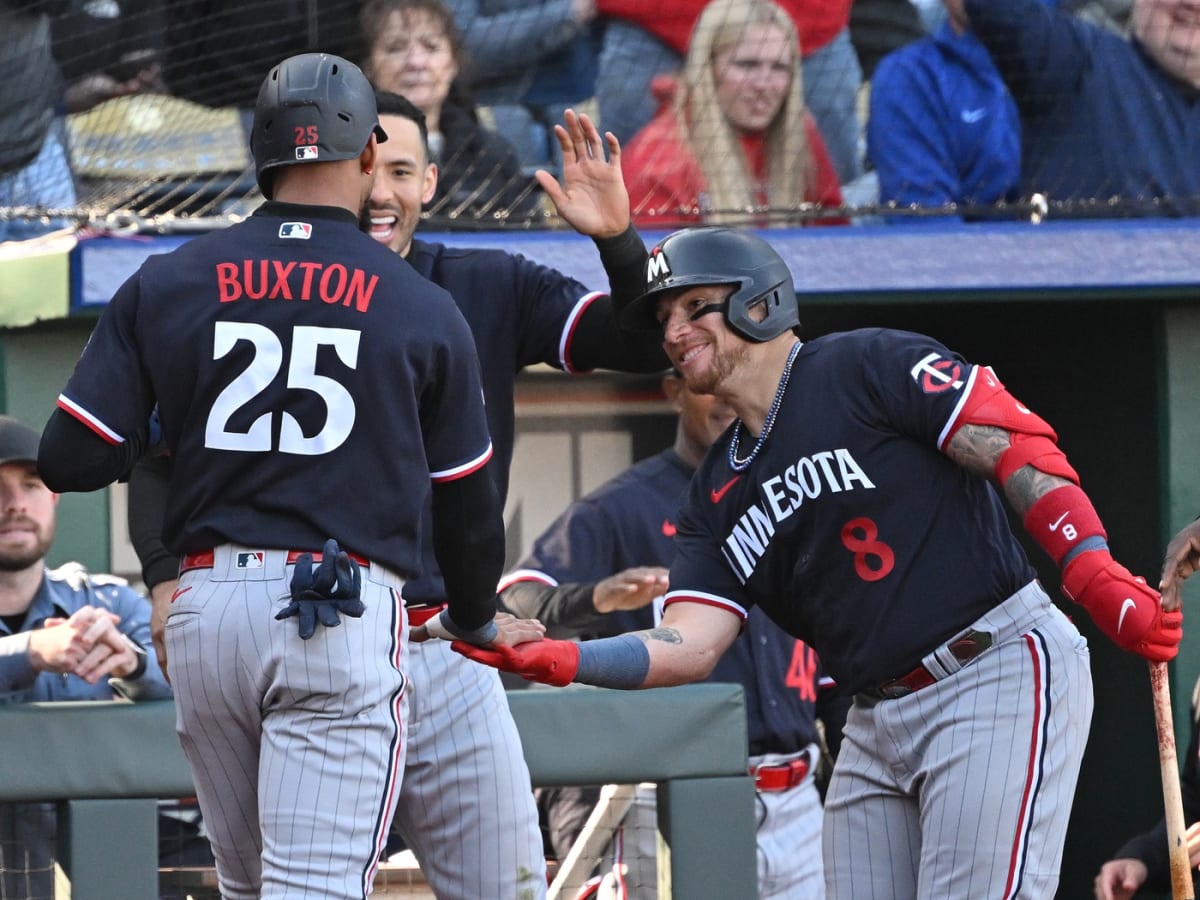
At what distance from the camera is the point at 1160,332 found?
233 inches

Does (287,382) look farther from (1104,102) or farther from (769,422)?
(1104,102)

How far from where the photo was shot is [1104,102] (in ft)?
19.6

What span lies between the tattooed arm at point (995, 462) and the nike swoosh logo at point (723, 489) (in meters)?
0.43

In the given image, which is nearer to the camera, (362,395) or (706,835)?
(362,395)

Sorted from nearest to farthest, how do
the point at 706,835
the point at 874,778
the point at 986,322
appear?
the point at 874,778, the point at 706,835, the point at 986,322

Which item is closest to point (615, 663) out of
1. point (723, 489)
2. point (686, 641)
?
point (686, 641)

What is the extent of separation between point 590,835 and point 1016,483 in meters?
1.28

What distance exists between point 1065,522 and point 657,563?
6.96 ft

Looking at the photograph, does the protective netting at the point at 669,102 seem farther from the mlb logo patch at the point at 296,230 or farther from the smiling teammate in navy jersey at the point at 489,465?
the mlb logo patch at the point at 296,230

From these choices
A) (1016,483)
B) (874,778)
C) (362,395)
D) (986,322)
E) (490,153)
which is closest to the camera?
(362,395)

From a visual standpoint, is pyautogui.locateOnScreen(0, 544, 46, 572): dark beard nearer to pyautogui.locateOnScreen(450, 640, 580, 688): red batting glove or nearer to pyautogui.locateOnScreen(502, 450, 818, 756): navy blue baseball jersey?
pyautogui.locateOnScreen(502, 450, 818, 756): navy blue baseball jersey

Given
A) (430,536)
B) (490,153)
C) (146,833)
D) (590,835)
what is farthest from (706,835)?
(490,153)

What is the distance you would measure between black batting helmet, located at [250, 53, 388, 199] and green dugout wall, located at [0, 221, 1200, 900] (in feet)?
8.32

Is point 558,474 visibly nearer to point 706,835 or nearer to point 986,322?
point 986,322
